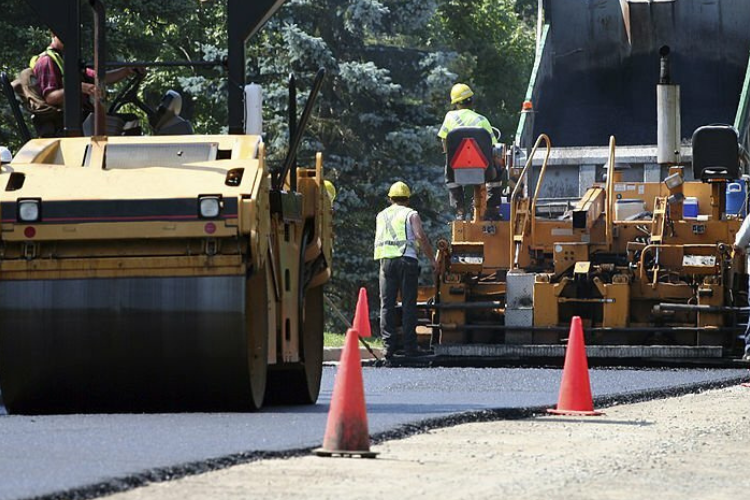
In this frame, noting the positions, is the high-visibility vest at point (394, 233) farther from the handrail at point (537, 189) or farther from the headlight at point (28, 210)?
the headlight at point (28, 210)

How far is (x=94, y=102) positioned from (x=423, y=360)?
657cm

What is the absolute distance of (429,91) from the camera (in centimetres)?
2700

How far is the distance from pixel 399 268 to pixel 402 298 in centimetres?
26

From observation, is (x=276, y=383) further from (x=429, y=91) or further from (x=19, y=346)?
(x=429, y=91)

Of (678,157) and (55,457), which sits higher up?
(678,157)

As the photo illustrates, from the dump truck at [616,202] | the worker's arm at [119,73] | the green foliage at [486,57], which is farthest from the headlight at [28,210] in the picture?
the green foliage at [486,57]

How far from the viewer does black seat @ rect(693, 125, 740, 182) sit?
584 inches

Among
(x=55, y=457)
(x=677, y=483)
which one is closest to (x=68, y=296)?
(x=55, y=457)

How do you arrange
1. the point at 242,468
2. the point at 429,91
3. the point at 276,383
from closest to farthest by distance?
the point at 242,468 → the point at 276,383 → the point at 429,91

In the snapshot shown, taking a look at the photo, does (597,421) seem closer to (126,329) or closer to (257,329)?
(257,329)

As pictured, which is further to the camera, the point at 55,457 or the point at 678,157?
the point at 678,157

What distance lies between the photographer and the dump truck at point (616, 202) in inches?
587

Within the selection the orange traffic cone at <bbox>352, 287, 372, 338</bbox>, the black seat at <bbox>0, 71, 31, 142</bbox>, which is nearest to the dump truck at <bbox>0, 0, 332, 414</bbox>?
the black seat at <bbox>0, 71, 31, 142</bbox>

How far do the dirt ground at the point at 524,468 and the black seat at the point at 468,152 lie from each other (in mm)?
5862
